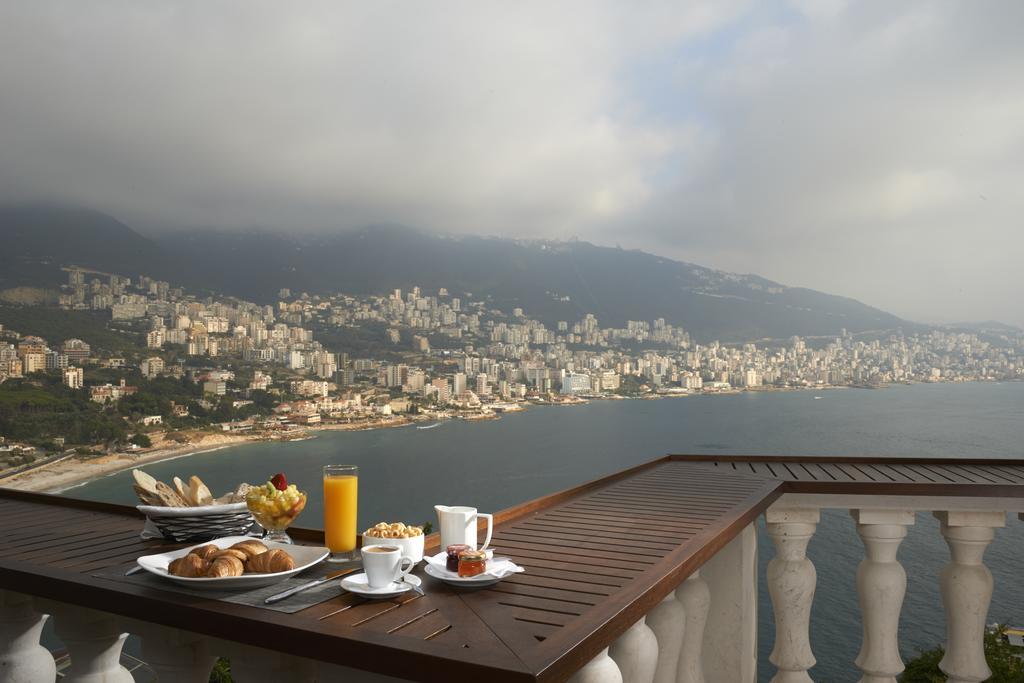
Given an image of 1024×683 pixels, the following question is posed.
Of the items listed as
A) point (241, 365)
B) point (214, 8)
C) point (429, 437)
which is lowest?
point (429, 437)

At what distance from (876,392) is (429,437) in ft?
241

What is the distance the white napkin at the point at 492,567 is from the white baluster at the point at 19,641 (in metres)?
1.43

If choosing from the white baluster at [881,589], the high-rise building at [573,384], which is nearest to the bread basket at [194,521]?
the white baluster at [881,589]

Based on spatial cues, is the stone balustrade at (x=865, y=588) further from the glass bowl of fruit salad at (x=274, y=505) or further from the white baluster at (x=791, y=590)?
the glass bowl of fruit salad at (x=274, y=505)

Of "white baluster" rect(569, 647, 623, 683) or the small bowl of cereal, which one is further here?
the small bowl of cereal

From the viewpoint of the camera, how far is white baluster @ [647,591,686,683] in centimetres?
204

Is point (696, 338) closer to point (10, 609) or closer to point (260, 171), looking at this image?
point (260, 171)

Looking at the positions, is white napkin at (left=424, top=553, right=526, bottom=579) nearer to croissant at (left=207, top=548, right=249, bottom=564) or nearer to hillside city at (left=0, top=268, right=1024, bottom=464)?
croissant at (left=207, top=548, right=249, bottom=564)

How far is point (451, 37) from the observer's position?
9050 centimetres

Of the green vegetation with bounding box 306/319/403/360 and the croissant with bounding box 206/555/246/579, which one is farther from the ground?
the green vegetation with bounding box 306/319/403/360

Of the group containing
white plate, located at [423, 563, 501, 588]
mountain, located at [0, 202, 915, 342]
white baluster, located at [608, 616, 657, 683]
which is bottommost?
white baluster, located at [608, 616, 657, 683]

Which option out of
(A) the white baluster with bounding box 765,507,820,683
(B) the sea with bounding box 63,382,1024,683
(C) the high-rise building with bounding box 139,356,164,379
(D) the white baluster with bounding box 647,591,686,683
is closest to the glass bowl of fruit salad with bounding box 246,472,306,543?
(D) the white baluster with bounding box 647,591,686,683

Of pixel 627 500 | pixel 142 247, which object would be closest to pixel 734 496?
pixel 627 500

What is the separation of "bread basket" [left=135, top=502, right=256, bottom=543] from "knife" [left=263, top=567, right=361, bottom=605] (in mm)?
577
